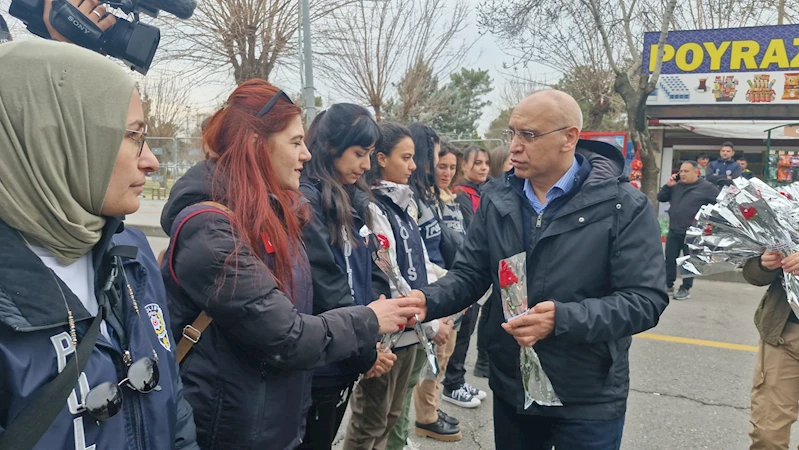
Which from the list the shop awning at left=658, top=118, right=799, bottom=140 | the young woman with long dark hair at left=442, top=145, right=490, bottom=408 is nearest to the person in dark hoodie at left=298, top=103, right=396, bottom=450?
the young woman with long dark hair at left=442, top=145, right=490, bottom=408

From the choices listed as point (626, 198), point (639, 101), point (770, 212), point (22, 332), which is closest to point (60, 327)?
point (22, 332)

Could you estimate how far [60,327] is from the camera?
1.09 meters

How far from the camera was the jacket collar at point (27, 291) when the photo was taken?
102 cm

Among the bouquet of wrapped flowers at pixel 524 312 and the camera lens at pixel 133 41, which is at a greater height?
the camera lens at pixel 133 41

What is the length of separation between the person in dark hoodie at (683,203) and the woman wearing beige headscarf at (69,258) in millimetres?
7340

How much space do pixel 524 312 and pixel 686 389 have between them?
3010 millimetres

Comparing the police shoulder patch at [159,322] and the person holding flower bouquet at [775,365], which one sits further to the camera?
the person holding flower bouquet at [775,365]

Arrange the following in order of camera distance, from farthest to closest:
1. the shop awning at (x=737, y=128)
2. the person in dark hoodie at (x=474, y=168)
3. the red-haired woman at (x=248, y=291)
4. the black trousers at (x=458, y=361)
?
the shop awning at (x=737, y=128) < the person in dark hoodie at (x=474, y=168) < the black trousers at (x=458, y=361) < the red-haired woman at (x=248, y=291)

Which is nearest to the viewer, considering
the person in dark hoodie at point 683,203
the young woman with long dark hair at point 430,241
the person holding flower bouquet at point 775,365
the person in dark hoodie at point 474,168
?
the person holding flower bouquet at point 775,365

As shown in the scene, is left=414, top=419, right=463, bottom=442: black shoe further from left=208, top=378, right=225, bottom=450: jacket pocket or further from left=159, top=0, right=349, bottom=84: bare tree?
left=159, top=0, right=349, bottom=84: bare tree

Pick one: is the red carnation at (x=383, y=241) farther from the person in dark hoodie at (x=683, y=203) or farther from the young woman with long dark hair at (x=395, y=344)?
the person in dark hoodie at (x=683, y=203)

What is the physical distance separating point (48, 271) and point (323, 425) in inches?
58.3

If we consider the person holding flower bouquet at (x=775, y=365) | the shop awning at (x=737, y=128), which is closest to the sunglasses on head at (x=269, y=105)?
the person holding flower bouquet at (x=775, y=365)

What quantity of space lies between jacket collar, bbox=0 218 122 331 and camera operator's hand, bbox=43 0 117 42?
171cm
